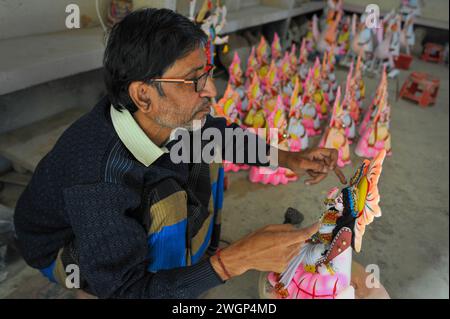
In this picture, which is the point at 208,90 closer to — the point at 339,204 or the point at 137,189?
the point at 137,189

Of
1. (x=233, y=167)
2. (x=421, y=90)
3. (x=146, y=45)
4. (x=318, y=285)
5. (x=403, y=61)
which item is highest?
(x=146, y=45)

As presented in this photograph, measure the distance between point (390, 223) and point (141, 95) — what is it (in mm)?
916

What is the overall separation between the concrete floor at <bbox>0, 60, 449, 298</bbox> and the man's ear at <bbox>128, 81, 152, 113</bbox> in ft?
1.40

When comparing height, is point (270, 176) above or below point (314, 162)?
below

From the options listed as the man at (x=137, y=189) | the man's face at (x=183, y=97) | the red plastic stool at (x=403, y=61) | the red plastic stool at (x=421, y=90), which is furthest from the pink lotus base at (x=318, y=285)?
the red plastic stool at (x=403, y=61)

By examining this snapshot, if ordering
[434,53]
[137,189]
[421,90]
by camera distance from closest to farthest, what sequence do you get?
[137,189] < [421,90] < [434,53]

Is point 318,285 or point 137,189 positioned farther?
point 318,285

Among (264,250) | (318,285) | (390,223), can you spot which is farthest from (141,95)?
(390,223)

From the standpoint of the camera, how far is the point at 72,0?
4.33 feet

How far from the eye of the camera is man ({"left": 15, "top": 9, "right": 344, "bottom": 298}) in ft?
2.54

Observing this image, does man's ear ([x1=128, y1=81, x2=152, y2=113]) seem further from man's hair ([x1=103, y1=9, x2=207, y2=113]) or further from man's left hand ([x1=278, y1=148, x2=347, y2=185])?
man's left hand ([x1=278, y1=148, x2=347, y2=185])

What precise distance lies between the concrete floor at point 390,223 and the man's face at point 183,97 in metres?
0.34

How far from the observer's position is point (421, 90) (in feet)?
10.9

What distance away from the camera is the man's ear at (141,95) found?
0.83 m
